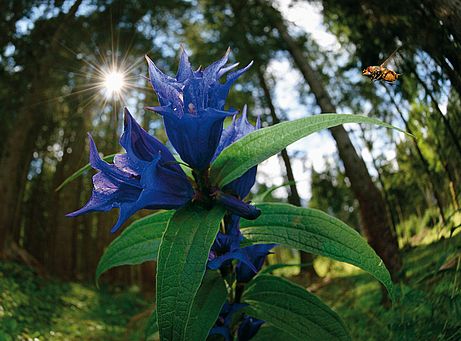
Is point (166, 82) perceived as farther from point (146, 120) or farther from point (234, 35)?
point (146, 120)

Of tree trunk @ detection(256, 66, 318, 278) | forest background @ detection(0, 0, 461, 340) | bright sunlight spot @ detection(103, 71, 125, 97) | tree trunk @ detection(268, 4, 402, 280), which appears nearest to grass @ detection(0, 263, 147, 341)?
forest background @ detection(0, 0, 461, 340)

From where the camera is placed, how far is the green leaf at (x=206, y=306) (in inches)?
41.1

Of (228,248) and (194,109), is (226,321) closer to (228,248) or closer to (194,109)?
(228,248)

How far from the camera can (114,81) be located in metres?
9.10

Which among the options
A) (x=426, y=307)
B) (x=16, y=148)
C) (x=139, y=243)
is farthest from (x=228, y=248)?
(x=16, y=148)

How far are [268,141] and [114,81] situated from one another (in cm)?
858

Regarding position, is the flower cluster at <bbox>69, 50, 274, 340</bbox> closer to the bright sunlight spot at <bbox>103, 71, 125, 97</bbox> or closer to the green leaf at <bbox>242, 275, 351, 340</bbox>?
the green leaf at <bbox>242, 275, 351, 340</bbox>

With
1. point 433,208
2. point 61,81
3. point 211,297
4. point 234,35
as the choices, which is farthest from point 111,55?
point 211,297

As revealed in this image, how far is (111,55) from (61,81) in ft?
4.46

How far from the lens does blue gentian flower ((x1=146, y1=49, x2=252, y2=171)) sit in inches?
40.8

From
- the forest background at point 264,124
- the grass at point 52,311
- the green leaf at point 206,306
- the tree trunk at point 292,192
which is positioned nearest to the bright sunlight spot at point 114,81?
the forest background at point 264,124

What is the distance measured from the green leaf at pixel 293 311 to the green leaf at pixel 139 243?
0.30 meters

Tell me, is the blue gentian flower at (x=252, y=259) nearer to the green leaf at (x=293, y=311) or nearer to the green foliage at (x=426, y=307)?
the green leaf at (x=293, y=311)

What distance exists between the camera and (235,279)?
129 cm
